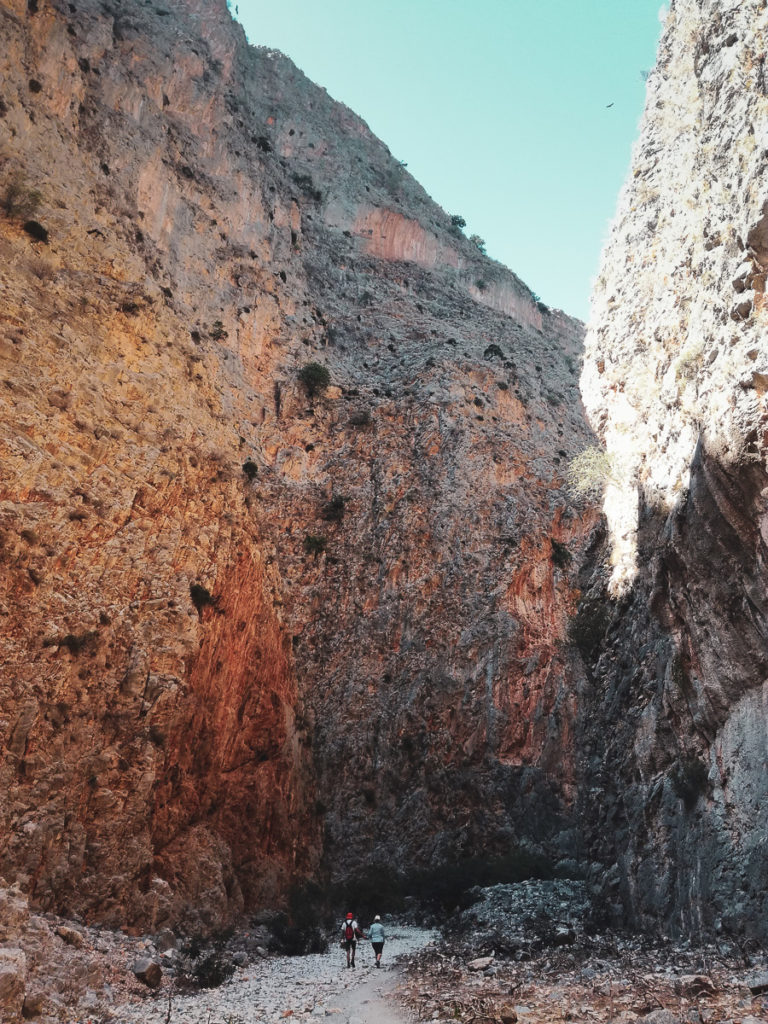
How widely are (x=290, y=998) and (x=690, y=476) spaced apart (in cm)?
1094

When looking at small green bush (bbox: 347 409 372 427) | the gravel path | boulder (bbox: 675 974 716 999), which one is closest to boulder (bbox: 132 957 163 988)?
the gravel path

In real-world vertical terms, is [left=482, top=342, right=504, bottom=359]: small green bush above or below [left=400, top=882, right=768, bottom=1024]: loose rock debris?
above

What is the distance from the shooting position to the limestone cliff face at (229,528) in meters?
16.6

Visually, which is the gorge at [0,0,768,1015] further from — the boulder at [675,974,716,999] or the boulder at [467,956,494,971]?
the boulder at [467,956,494,971]

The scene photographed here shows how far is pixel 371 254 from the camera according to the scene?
157ft

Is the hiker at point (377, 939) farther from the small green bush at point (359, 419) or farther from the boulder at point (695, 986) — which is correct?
the small green bush at point (359, 419)

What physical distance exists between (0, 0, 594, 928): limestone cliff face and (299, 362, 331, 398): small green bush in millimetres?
561

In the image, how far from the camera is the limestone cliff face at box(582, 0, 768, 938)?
33.6 ft

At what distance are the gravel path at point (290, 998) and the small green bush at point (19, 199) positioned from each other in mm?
21802

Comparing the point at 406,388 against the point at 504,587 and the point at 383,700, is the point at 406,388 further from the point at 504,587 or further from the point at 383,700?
the point at 383,700

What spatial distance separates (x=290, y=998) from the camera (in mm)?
11117

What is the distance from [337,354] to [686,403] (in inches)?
1046

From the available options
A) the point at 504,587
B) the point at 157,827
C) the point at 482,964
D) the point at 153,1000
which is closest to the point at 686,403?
the point at 482,964

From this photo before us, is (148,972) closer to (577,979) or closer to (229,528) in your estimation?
(577,979)
